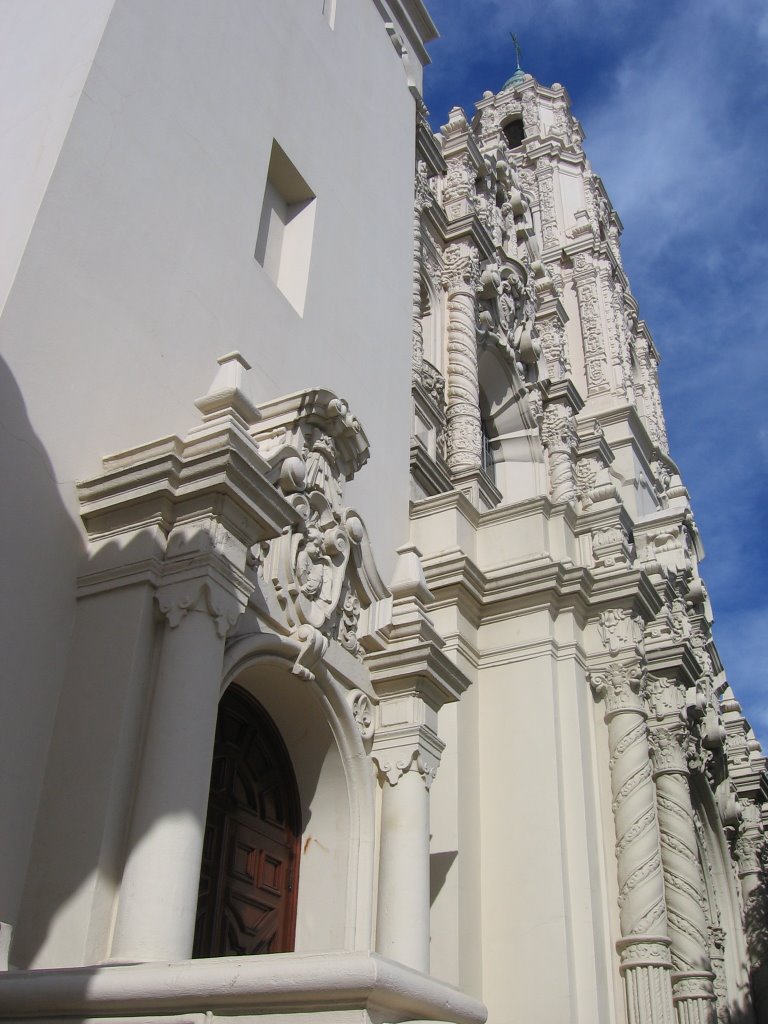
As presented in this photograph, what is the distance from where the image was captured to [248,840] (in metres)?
7.41

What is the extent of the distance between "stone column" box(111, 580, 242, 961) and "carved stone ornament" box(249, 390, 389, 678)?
1.39 metres

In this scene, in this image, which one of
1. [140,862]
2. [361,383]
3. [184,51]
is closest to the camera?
[140,862]

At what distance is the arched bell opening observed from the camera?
19.0 m

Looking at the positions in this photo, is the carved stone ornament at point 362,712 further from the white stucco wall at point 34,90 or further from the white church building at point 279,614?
the white stucco wall at point 34,90

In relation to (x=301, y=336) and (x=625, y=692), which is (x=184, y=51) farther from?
(x=625, y=692)

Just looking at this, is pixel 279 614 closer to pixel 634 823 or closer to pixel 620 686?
pixel 634 823

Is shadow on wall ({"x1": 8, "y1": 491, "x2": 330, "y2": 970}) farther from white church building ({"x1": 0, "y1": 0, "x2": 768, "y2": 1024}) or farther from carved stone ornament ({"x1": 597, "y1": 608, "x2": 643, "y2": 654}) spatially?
carved stone ornament ({"x1": 597, "y1": 608, "x2": 643, "y2": 654})

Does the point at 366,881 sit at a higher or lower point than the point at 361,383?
lower

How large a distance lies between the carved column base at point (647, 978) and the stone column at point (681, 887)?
105cm

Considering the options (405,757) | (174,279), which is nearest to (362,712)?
(405,757)

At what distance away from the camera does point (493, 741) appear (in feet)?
35.4

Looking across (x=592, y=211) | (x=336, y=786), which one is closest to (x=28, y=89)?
(x=336, y=786)

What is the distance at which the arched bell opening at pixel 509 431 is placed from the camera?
19.0 meters

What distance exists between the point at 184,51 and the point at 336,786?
5.95 m
